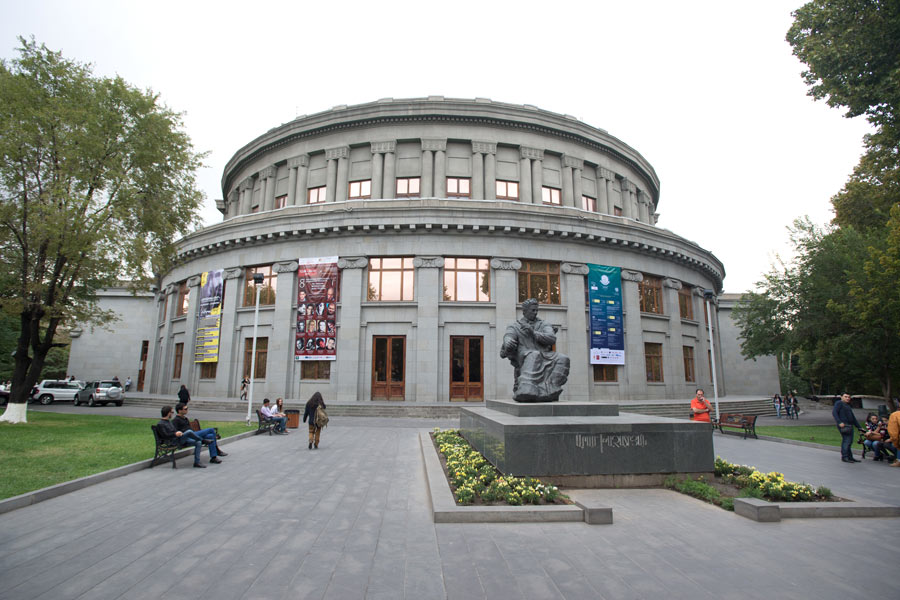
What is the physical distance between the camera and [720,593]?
4270 millimetres

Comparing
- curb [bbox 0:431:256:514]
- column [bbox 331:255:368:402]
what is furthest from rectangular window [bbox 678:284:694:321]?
curb [bbox 0:431:256:514]

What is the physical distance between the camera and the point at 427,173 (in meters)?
30.7

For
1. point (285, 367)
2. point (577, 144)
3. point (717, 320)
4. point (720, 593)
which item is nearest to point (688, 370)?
point (717, 320)

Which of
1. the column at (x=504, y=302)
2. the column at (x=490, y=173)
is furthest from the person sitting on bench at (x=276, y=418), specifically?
the column at (x=490, y=173)

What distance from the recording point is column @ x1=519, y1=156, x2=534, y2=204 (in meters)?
31.5

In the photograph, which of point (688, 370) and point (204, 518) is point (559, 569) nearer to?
point (204, 518)

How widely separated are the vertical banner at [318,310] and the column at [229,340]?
15.1 feet

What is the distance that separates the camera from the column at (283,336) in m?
25.4

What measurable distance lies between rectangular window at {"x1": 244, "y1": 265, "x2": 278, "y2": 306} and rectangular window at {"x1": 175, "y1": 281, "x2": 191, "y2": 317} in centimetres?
720

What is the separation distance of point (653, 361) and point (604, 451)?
22.8 m

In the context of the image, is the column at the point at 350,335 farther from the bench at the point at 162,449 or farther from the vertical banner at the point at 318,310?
the bench at the point at 162,449

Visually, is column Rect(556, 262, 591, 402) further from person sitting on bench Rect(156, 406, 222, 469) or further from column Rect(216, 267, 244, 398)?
person sitting on bench Rect(156, 406, 222, 469)

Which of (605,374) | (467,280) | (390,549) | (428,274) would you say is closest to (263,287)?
(428,274)

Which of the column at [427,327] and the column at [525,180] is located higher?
the column at [525,180]
